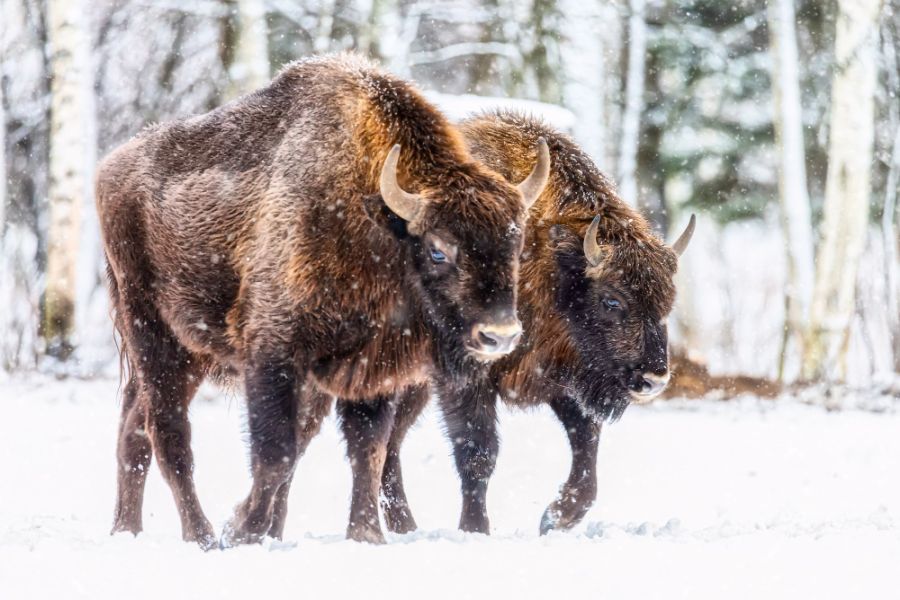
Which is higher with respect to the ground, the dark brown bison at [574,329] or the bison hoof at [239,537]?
the dark brown bison at [574,329]

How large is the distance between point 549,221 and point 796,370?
8.64 metres

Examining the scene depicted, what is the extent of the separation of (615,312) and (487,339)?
5.05ft

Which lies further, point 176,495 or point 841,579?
point 176,495

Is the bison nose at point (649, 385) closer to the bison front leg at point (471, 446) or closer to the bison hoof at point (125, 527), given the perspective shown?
the bison front leg at point (471, 446)

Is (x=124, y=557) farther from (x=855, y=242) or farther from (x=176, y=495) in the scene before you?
(x=855, y=242)

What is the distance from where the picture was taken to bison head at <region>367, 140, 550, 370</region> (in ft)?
19.2

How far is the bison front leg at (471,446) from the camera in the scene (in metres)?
6.96

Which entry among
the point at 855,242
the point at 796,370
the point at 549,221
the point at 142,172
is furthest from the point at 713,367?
the point at 142,172

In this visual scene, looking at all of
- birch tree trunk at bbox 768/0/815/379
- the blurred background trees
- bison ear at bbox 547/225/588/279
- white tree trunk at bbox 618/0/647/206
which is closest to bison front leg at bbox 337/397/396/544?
bison ear at bbox 547/225/588/279

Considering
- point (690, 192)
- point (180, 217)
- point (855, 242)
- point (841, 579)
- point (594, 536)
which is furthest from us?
point (690, 192)

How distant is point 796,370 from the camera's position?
15.1 metres

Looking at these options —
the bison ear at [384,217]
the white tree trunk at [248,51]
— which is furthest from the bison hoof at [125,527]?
the white tree trunk at [248,51]

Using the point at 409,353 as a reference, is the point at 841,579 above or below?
below

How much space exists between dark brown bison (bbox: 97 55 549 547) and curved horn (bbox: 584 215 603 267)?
715mm
